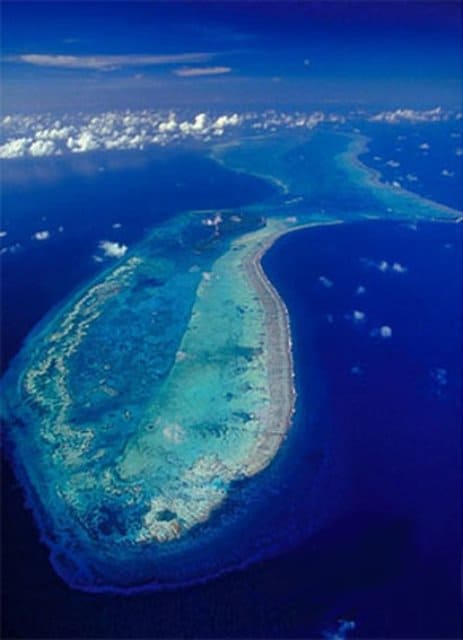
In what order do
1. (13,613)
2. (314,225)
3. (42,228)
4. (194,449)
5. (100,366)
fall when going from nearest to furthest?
(13,613), (194,449), (100,366), (42,228), (314,225)

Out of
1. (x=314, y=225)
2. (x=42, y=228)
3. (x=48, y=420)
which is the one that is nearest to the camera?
(x=48, y=420)

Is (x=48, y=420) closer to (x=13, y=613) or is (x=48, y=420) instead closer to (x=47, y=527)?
(x=47, y=527)

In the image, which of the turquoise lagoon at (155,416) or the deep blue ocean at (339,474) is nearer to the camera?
the deep blue ocean at (339,474)

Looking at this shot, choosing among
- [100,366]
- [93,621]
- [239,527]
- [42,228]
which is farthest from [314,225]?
[93,621]

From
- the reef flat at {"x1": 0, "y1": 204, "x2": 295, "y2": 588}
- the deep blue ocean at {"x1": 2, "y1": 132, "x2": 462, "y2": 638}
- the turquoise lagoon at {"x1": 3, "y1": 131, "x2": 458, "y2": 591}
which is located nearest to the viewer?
the deep blue ocean at {"x1": 2, "y1": 132, "x2": 462, "y2": 638}

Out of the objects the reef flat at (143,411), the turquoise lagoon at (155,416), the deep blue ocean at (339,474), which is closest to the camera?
the deep blue ocean at (339,474)

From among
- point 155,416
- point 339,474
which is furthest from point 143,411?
point 339,474
